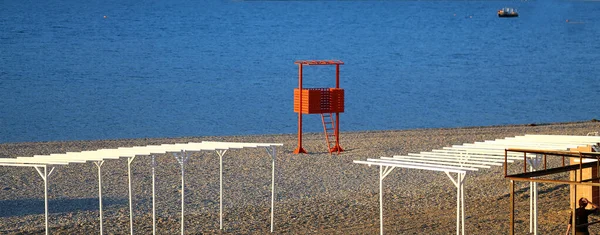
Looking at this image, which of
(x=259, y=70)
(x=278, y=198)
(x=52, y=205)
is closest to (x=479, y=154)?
(x=278, y=198)

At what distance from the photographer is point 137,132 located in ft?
128

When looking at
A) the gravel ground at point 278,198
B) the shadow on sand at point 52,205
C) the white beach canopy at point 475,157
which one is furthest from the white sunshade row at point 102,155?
the shadow on sand at point 52,205

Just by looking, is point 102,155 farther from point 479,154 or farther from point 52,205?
point 479,154

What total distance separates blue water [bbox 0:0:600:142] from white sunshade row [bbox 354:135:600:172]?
23.5 meters

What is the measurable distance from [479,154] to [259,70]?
61081 mm

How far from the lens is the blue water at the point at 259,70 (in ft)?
143

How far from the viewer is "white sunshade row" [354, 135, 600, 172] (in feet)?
40.0

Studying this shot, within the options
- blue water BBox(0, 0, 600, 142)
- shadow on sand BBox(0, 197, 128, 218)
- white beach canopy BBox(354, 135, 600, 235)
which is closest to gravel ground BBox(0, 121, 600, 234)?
shadow on sand BBox(0, 197, 128, 218)

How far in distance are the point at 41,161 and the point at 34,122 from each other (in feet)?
104

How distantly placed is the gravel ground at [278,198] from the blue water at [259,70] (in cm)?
1665

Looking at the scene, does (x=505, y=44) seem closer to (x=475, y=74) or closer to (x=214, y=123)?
(x=475, y=74)

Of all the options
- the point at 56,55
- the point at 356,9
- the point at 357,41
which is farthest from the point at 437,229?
the point at 356,9

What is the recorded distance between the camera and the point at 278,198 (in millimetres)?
17203

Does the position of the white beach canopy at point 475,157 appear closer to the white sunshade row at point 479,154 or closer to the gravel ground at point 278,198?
the white sunshade row at point 479,154
